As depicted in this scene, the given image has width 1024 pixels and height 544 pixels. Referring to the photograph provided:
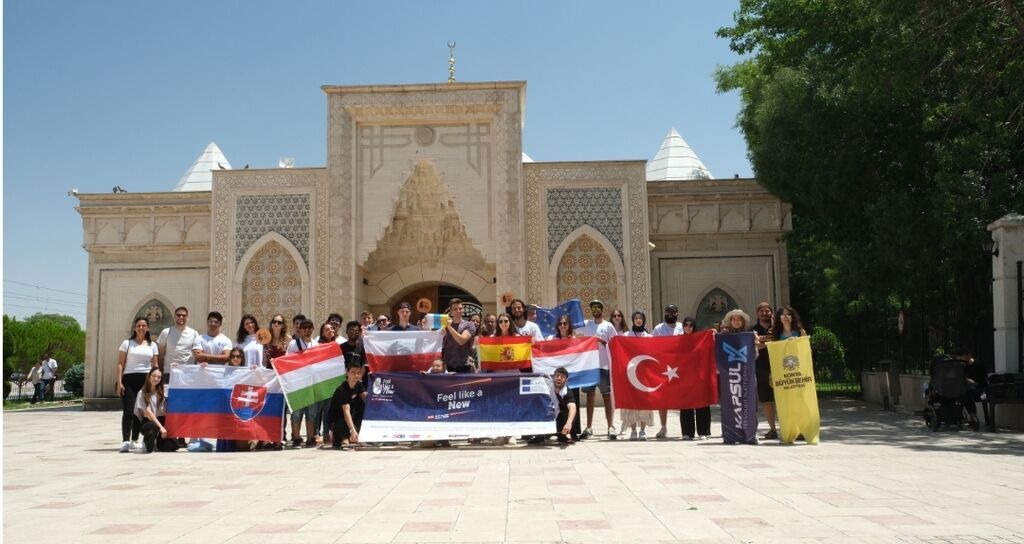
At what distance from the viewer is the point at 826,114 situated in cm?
1638

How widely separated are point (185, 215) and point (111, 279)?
242 centimetres

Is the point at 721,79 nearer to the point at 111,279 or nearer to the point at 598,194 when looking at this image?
the point at 598,194

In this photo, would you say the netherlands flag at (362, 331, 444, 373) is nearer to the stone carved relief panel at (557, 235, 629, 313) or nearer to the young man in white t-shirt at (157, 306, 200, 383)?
the young man in white t-shirt at (157, 306, 200, 383)

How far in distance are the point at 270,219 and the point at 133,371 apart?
→ 978cm

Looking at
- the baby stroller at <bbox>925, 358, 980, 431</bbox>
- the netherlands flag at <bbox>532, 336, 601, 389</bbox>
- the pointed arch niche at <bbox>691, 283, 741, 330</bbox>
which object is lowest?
the baby stroller at <bbox>925, 358, 980, 431</bbox>

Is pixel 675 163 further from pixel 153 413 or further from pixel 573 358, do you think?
pixel 153 413

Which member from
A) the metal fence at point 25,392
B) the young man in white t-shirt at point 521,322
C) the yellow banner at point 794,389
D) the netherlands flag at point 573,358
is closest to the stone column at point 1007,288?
the yellow banner at point 794,389

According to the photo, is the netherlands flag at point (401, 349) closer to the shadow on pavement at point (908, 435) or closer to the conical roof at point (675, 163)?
the shadow on pavement at point (908, 435)

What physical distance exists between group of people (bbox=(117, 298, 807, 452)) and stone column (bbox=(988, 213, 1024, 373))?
157 inches

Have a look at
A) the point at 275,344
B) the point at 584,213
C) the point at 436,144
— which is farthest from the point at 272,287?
the point at 275,344

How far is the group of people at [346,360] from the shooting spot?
1069 cm

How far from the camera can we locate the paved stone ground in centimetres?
515

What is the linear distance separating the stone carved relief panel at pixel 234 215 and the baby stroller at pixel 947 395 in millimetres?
12766

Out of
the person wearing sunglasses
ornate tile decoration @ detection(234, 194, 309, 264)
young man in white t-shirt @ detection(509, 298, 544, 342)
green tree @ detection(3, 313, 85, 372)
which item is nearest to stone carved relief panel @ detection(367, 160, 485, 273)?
ornate tile decoration @ detection(234, 194, 309, 264)
